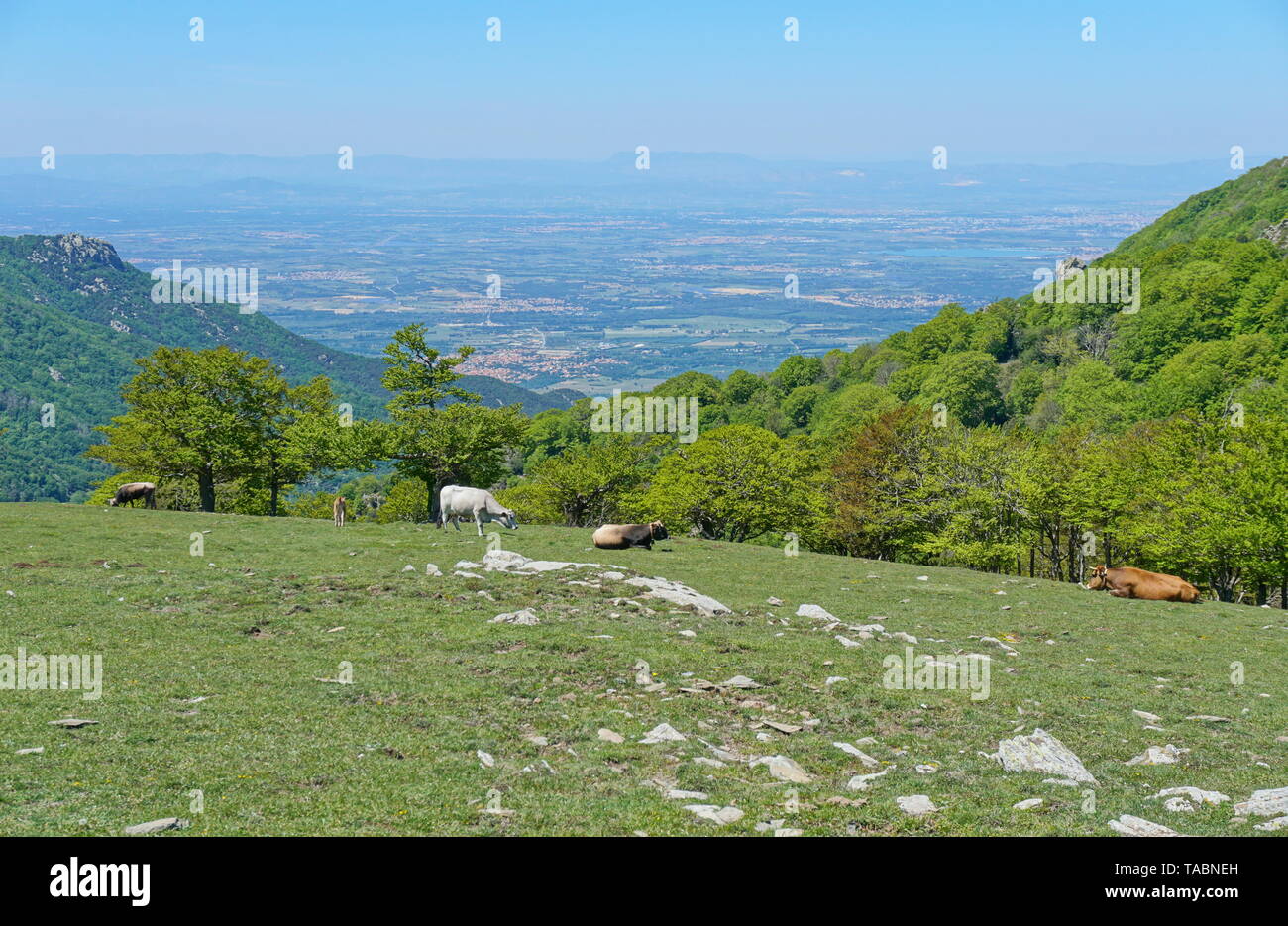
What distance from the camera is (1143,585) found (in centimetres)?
3238

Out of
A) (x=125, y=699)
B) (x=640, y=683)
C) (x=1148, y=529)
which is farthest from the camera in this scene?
(x=1148, y=529)

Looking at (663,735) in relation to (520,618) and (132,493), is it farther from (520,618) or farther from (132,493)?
(132,493)

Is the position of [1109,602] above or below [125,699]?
below

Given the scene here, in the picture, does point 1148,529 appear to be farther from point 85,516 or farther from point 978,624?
point 85,516

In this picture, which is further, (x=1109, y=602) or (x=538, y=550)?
(x=538, y=550)

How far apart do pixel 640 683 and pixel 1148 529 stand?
38.7m

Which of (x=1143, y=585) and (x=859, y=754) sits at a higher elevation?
(x=859, y=754)

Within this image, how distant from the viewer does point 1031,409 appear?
13175 cm

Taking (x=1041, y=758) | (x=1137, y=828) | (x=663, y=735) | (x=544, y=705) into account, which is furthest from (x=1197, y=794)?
(x=544, y=705)

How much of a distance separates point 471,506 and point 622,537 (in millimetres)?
7145

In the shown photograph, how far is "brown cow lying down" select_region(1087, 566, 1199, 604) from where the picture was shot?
31891 millimetres

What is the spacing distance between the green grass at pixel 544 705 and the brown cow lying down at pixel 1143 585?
8.65 ft
